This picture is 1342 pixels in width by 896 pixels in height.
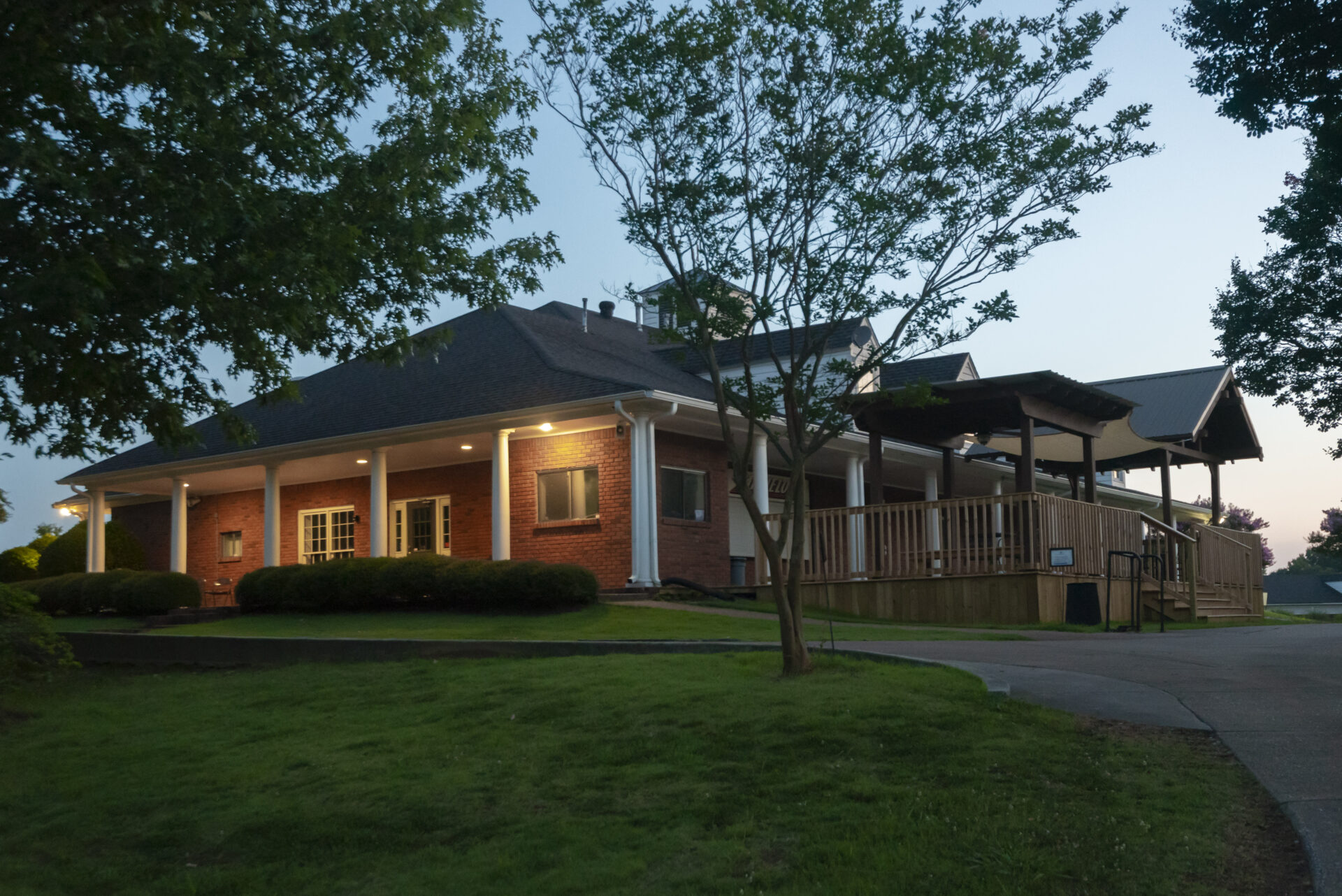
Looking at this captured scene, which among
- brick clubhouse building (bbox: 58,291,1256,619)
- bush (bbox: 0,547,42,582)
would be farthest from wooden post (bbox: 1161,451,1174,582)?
bush (bbox: 0,547,42,582)

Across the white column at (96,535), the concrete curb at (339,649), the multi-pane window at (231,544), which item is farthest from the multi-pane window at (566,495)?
the white column at (96,535)

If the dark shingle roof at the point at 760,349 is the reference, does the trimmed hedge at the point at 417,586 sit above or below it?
below

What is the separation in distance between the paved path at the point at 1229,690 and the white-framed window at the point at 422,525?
41.8 ft

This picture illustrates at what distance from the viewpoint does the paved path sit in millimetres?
5688

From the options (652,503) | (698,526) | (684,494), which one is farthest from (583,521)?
(698,526)

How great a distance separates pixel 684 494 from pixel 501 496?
3.60 meters

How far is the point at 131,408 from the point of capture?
10.7m

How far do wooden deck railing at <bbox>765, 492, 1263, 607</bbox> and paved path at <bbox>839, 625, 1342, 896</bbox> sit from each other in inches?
160

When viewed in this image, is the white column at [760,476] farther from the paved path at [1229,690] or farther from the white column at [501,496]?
the paved path at [1229,690]

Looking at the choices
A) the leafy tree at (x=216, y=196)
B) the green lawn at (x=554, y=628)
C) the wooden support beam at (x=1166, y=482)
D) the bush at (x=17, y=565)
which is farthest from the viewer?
the bush at (x=17, y=565)

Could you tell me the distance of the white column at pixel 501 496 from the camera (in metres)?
20.4

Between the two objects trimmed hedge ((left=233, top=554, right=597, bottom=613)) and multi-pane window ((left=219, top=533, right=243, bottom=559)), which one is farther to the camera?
multi-pane window ((left=219, top=533, right=243, bottom=559))

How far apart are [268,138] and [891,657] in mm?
6616

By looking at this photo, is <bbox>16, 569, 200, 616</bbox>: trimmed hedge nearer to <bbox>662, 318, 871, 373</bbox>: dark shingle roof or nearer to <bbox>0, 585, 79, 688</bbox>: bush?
<bbox>0, 585, 79, 688</bbox>: bush
